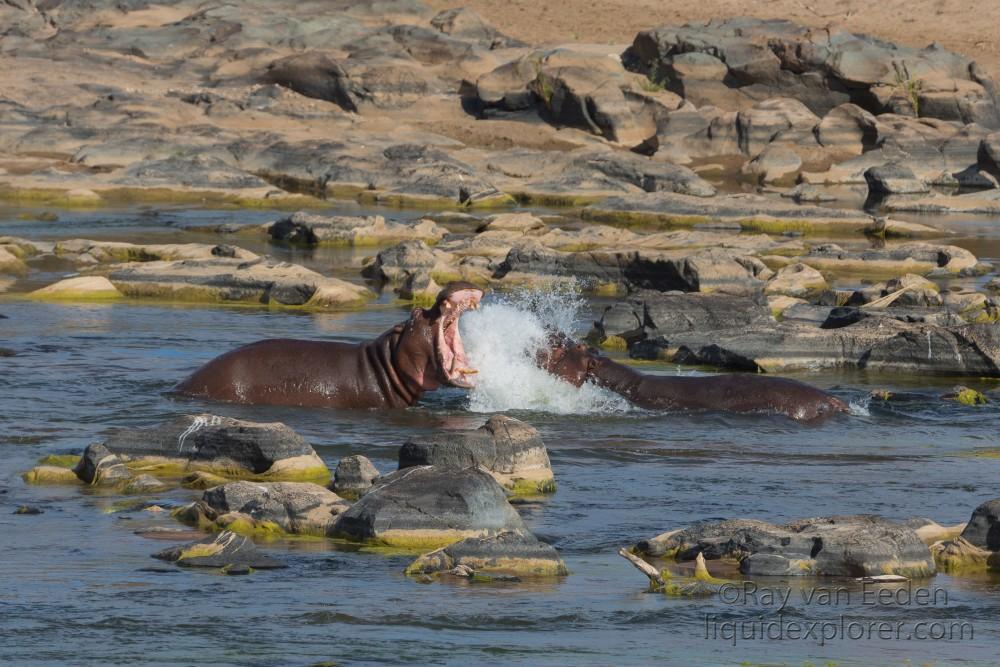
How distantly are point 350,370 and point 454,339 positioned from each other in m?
0.76

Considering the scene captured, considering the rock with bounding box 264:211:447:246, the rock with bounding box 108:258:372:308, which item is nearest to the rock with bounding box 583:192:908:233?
the rock with bounding box 264:211:447:246

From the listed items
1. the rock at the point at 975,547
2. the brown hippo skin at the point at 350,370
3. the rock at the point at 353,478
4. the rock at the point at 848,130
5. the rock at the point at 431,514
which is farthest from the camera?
the rock at the point at 848,130

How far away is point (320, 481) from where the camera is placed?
29.3ft

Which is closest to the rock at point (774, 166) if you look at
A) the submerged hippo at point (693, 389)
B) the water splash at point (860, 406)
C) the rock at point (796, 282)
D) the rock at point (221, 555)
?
the rock at point (796, 282)

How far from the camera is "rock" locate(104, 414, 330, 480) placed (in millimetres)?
8914

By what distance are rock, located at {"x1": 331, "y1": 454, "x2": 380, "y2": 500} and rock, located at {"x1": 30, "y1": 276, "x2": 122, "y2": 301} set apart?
9.44m

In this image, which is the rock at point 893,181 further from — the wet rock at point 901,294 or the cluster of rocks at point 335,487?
the cluster of rocks at point 335,487

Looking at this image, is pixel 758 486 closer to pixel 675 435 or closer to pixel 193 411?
pixel 675 435

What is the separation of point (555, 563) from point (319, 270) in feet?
46.6

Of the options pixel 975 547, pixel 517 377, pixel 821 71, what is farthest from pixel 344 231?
pixel 821 71

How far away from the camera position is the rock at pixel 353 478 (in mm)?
8477

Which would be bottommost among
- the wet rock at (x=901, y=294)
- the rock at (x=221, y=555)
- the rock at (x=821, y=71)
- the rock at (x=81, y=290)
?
the rock at (x=81, y=290)

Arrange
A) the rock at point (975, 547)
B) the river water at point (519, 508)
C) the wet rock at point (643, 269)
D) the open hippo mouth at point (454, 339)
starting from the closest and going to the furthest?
the river water at point (519, 508) < the rock at point (975, 547) < the open hippo mouth at point (454, 339) < the wet rock at point (643, 269)

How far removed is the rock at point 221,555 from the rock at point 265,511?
50 cm
